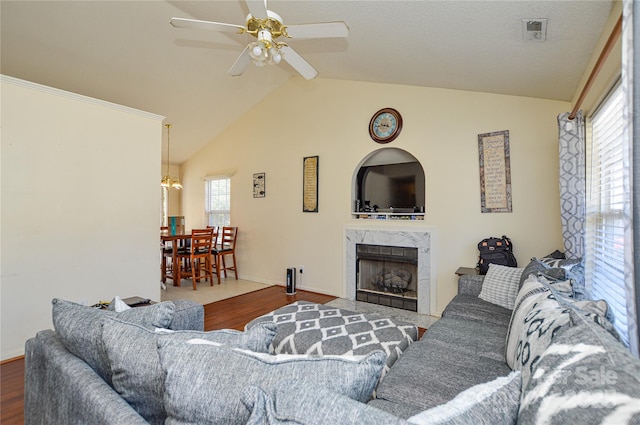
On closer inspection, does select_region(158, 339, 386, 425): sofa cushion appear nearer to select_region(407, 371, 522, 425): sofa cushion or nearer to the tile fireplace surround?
select_region(407, 371, 522, 425): sofa cushion

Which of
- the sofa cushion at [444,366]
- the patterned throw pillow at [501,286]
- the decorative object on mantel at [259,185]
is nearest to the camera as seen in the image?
the sofa cushion at [444,366]

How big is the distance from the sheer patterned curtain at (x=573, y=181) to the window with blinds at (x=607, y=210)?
0.19 feet

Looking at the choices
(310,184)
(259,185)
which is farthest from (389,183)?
(259,185)

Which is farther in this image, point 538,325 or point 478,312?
point 478,312

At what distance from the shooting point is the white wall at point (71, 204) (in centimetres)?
271

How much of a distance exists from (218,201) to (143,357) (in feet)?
18.7

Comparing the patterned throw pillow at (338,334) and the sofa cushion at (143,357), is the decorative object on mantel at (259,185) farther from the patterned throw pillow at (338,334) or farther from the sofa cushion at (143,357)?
the sofa cushion at (143,357)

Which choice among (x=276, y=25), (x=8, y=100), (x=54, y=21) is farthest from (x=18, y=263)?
(x=276, y=25)

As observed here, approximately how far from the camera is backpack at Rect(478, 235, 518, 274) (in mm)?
3137

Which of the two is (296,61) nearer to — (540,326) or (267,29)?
(267,29)

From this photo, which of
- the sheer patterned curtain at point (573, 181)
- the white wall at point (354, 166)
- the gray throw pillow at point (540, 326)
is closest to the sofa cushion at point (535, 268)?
the sheer patterned curtain at point (573, 181)

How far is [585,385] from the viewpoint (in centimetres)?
59

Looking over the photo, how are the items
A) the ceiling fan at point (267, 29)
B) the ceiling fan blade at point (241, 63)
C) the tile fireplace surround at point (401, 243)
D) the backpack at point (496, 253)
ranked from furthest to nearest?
the tile fireplace surround at point (401, 243), the backpack at point (496, 253), the ceiling fan blade at point (241, 63), the ceiling fan at point (267, 29)

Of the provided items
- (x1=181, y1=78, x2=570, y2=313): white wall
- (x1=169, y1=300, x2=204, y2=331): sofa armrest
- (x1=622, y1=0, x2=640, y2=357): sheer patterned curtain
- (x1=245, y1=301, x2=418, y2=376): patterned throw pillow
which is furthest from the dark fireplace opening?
(x1=622, y1=0, x2=640, y2=357): sheer patterned curtain
